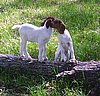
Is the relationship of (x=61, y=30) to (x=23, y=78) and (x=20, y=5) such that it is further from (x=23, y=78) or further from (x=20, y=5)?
(x=20, y=5)

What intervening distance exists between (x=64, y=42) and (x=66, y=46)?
7 centimetres

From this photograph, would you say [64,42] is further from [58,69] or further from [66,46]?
[58,69]

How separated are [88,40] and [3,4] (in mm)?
3613

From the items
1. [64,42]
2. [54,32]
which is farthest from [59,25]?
[54,32]

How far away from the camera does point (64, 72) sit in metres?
4.11

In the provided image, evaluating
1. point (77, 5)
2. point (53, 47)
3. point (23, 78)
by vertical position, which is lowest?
point (23, 78)

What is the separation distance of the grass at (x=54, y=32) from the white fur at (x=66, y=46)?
0.30 metres

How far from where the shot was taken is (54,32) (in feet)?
20.7

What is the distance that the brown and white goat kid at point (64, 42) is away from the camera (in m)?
4.16

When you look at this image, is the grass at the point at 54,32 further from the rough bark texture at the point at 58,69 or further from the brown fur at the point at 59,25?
the brown fur at the point at 59,25

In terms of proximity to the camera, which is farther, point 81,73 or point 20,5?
point 20,5

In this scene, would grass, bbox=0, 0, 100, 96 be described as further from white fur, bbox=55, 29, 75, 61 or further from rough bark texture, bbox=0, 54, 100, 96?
white fur, bbox=55, 29, 75, 61

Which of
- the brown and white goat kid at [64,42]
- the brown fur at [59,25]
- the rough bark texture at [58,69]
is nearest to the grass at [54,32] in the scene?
the rough bark texture at [58,69]

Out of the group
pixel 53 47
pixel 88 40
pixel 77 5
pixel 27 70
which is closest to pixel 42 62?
pixel 27 70
